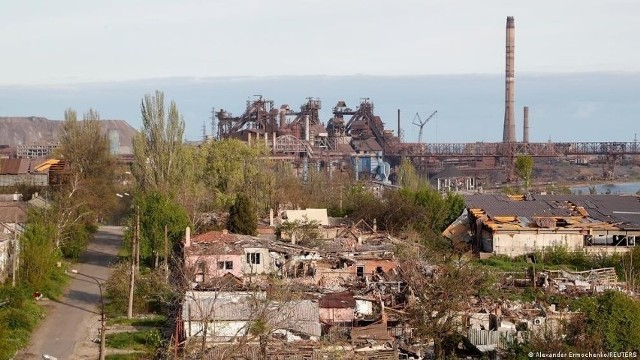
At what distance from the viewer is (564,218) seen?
3606 cm

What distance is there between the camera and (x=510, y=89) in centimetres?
8694

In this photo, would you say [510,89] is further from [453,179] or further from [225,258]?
[225,258]

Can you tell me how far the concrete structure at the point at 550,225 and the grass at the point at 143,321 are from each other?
12.6 meters

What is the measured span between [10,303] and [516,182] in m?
55.9

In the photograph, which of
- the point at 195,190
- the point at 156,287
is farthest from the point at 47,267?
the point at 195,190

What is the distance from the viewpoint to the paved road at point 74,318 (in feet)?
74.7

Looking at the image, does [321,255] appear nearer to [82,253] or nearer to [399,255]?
[399,255]

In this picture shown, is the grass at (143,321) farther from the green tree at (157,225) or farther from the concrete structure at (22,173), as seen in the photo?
the concrete structure at (22,173)

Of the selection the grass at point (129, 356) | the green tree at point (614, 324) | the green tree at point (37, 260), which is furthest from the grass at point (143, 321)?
the green tree at point (614, 324)

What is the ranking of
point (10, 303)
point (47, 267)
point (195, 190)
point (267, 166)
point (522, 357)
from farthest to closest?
point (267, 166) < point (195, 190) < point (47, 267) < point (10, 303) < point (522, 357)

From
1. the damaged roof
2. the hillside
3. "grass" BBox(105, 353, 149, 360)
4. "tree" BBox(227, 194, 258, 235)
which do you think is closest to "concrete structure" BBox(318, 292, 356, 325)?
"grass" BBox(105, 353, 149, 360)

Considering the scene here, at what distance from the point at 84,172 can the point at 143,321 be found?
2099 centimetres

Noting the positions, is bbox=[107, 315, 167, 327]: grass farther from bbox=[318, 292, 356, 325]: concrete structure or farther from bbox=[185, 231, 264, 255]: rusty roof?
bbox=[318, 292, 356, 325]: concrete structure

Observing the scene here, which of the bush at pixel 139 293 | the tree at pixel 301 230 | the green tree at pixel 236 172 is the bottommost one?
the bush at pixel 139 293
